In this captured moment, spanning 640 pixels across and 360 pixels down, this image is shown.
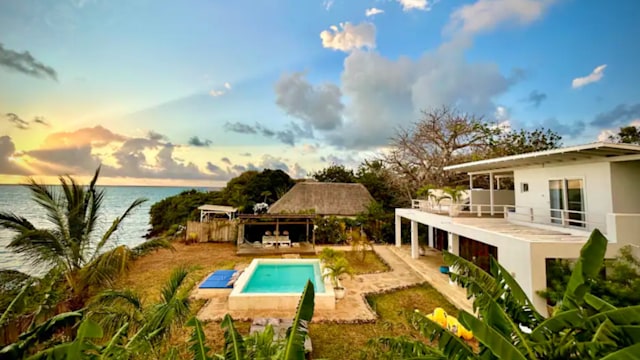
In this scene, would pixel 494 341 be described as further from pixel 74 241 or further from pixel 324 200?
pixel 324 200

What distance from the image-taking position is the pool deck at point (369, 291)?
10.3 meters

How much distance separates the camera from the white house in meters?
8.03

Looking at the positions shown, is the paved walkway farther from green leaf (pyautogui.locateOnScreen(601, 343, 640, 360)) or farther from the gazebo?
the gazebo

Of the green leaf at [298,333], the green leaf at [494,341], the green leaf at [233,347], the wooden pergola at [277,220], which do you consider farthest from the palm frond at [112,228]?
the wooden pergola at [277,220]

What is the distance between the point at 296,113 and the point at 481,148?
16.9 m

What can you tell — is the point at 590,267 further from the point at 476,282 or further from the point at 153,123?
the point at 153,123

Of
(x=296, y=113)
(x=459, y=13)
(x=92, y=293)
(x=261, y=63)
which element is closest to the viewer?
(x=92, y=293)

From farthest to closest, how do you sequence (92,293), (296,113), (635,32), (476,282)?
(296,113), (635,32), (92,293), (476,282)

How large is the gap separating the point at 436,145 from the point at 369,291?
→ 18644mm

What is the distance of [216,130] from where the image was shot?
21453 mm

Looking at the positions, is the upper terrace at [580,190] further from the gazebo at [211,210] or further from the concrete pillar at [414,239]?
the gazebo at [211,210]

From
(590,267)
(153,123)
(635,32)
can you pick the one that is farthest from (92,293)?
(635,32)

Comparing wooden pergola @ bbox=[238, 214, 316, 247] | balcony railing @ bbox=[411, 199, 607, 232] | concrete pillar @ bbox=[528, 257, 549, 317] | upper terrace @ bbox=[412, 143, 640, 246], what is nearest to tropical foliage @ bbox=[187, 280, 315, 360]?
concrete pillar @ bbox=[528, 257, 549, 317]

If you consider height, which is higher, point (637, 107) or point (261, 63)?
point (261, 63)
